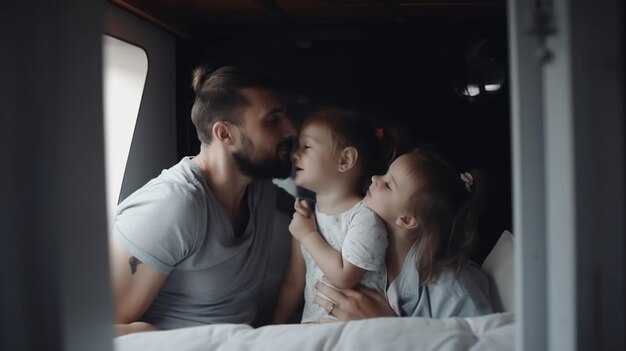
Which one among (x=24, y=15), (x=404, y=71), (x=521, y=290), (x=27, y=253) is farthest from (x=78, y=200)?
(x=404, y=71)

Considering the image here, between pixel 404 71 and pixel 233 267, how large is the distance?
0.60 m

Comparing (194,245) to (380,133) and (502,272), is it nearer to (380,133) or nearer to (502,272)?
(380,133)

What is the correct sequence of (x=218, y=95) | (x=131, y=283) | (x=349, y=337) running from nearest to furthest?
(x=349, y=337) < (x=131, y=283) < (x=218, y=95)

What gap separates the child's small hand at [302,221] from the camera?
1390 millimetres

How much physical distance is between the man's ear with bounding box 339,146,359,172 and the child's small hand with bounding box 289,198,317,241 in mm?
121

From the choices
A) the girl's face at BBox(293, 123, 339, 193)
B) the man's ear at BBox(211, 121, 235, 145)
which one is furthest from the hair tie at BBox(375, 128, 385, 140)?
the man's ear at BBox(211, 121, 235, 145)

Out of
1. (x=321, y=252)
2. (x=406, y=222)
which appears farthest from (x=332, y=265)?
(x=406, y=222)

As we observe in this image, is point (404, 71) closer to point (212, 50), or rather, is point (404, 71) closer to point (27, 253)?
point (212, 50)

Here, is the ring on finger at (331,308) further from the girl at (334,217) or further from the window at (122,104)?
the window at (122,104)

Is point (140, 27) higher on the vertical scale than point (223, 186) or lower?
higher

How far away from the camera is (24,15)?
0.75 m

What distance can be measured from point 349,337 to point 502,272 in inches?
17.2

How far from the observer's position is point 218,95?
1.43 m

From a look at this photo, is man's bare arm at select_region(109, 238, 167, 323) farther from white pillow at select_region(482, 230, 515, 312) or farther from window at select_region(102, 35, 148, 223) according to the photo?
white pillow at select_region(482, 230, 515, 312)
